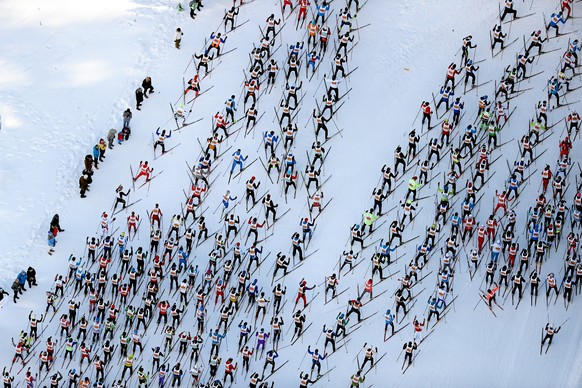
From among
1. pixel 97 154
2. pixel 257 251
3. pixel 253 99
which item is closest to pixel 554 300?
pixel 257 251

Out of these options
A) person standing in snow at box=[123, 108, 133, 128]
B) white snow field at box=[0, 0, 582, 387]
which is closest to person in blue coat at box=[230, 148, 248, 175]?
white snow field at box=[0, 0, 582, 387]

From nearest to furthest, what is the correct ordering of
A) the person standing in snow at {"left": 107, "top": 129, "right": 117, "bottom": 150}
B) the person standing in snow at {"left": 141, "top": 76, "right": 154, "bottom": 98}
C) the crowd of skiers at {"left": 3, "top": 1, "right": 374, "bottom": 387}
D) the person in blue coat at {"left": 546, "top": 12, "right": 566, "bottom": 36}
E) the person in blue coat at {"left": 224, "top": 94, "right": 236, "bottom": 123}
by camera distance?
the crowd of skiers at {"left": 3, "top": 1, "right": 374, "bottom": 387} < the person in blue coat at {"left": 224, "top": 94, "right": 236, "bottom": 123} < the person standing in snow at {"left": 107, "top": 129, "right": 117, "bottom": 150} < the person standing in snow at {"left": 141, "top": 76, "right": 154, "bottom": 98} < the person in blue coat at {"left": 546, "top": 12, "right": 566, "bottom": 36}

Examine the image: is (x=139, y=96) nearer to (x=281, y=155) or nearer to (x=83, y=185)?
(x=83, y=185)

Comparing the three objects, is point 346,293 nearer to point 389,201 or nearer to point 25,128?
point 389,201

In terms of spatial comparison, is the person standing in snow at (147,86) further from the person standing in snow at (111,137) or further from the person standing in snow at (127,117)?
the person standing in snow at (111,137)

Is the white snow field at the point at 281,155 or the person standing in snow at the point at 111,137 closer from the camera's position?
the white snow field at the point at 281,155

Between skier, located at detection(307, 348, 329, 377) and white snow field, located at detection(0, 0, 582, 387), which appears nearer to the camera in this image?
skier, located at detection(307, 348, 329, 377)

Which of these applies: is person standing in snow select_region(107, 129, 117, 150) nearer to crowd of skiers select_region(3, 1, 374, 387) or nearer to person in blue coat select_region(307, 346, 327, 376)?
crowd of skiers select_region(3, 1, 374, 387)

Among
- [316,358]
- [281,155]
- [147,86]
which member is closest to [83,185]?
[147,86]

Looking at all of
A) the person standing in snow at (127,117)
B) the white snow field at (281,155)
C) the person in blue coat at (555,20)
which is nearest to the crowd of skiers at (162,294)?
the white snow field at (281,155)
